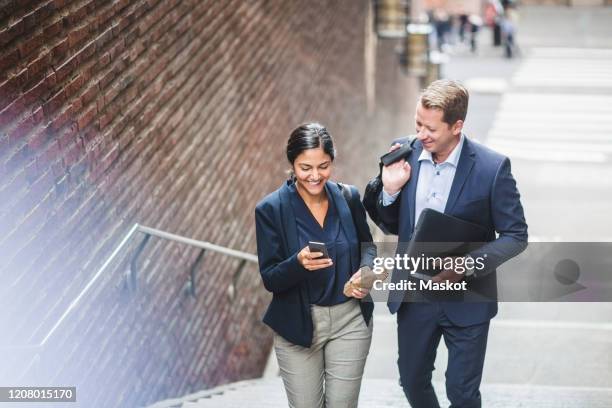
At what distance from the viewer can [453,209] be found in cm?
410

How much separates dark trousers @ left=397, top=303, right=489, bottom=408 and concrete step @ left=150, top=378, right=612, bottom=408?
1.15 meters

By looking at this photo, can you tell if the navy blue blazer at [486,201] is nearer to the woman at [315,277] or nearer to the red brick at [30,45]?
the woman at [315,277]

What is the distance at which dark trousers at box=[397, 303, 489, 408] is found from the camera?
423 cm

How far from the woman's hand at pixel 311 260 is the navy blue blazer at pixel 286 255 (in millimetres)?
133

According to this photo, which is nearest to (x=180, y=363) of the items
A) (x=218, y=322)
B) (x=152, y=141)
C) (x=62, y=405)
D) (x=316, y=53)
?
(x=218, y=322)

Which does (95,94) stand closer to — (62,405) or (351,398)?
(62,405)

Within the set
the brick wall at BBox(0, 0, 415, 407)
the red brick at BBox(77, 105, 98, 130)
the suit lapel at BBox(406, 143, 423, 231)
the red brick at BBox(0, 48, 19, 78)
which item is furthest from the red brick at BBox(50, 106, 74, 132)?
the suit lapel at BBox(406, 143, 423, 231)

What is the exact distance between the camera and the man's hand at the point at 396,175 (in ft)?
13.5

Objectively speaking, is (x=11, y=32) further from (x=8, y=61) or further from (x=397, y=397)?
(x=397, y=397)

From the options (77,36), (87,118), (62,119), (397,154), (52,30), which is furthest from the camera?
(87,118)

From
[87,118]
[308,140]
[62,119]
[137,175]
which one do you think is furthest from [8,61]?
[137,175]

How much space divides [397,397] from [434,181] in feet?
6.56

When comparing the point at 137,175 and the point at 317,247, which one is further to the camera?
the point at 137,175

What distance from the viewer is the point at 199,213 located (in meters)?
6.61
